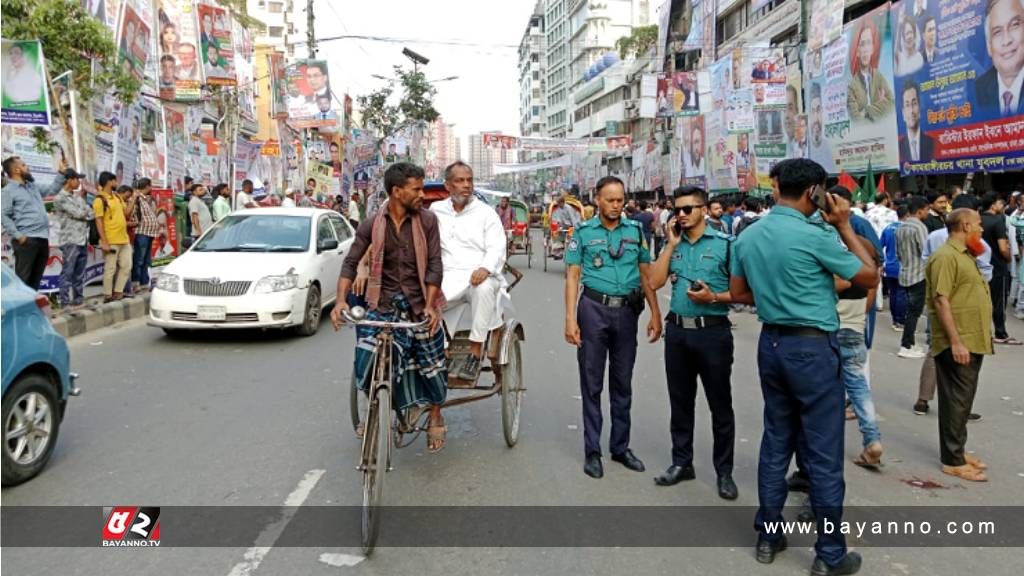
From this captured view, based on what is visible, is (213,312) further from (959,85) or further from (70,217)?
(959,85)

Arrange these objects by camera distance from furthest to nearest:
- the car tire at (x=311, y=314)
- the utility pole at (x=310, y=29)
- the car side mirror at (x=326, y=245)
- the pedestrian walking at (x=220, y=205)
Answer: the utility pole at (x=310, y=29), the pedestrian walking at (x=220, y=205), the car side mirror at (x=326, y=245), the car tire at (x=311, y=314)

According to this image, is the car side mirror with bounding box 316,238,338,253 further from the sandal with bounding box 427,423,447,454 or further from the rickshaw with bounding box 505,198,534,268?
the rickshaw with bounding box 505,198,534,268

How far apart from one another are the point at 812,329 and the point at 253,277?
7018 mm

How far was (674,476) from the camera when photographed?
455 cm

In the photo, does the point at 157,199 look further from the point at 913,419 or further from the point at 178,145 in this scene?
the point at 913,419

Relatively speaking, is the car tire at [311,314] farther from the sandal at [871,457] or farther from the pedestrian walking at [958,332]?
the pedestrian walking at [958,332]

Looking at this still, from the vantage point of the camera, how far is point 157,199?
15047 mm

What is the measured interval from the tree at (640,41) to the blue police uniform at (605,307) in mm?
56287

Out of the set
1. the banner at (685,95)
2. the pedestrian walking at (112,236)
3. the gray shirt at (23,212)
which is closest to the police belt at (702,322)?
the gray shirt at (23,212)

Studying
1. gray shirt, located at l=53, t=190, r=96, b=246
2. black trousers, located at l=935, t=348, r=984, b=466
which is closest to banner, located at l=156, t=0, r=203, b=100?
gray shirt, located at l=53, t=190, r=96, b=246

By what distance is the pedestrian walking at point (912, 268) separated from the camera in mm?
8797

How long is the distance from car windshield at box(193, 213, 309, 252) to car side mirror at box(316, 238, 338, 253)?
6.2 inches

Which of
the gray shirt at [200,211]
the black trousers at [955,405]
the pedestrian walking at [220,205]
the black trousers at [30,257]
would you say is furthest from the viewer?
the pedestrian walking at [220,205]

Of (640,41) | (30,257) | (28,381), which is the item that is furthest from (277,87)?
(640,41)
